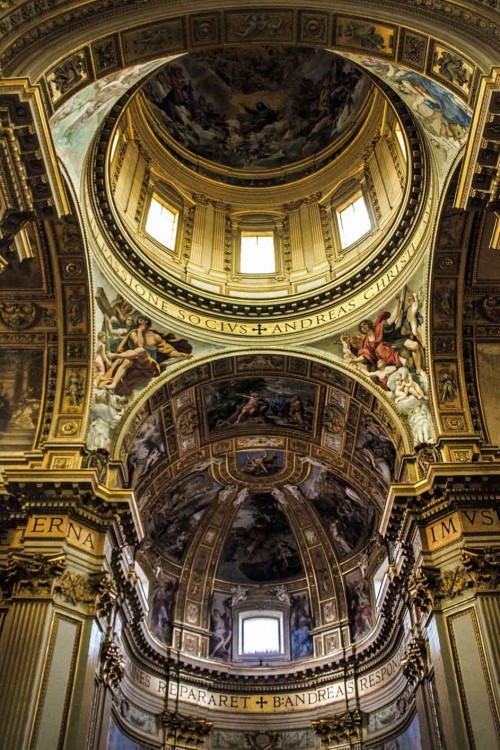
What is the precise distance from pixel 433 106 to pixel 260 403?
8985 millimetres

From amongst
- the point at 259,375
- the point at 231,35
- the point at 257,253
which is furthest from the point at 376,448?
the point at 231,35

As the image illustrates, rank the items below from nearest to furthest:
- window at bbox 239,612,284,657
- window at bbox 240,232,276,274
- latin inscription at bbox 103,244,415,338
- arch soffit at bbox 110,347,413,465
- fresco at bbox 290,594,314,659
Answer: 1. arch soffit at bbox 110,347,413,465
2. latin inscription at bbox 103,244,415,338
3. window at bbox 240,232,276,274
4. fresco at bbox 290,594,314,659
5. window at bbox 239,612,284,657

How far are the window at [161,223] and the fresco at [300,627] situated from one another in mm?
12302

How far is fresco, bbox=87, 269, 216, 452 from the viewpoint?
16.3 m

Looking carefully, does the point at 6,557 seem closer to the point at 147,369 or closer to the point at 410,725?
the point at 147,369

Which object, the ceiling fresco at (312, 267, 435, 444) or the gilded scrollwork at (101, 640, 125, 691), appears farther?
the ceiling fresco at (312, 267, 435, 444)

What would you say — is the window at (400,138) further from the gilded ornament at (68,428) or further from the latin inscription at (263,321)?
the gilded ornament at (68,428)

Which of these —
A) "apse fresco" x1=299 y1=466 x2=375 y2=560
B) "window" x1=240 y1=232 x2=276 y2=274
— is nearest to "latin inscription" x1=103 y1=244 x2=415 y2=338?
"window" x1=240 y1=232 x2=276 y2=274

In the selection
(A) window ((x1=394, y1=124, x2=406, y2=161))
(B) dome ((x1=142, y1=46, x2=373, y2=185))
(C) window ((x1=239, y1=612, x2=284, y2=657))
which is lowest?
(C) window ((x1=239, y1=612, x2=284, y2=657))

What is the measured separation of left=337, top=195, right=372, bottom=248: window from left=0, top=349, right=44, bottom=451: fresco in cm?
875

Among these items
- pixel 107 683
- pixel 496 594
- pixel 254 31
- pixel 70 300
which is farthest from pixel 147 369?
pixel 496 594

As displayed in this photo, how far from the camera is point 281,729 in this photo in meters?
20.9

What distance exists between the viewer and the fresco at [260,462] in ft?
70.0

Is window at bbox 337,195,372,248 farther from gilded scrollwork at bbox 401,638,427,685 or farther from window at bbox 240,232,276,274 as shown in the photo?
gilded scrollwork at bbox 401,638,427,685
